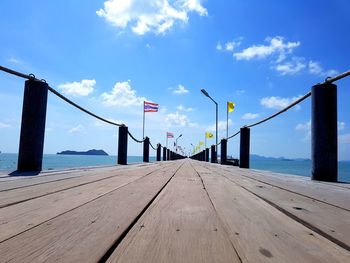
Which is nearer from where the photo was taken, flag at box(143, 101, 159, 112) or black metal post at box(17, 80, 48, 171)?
black metal post at box(17, 80, 48, 171)

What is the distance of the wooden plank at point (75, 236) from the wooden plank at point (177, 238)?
0.20 ft

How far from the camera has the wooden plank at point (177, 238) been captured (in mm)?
886

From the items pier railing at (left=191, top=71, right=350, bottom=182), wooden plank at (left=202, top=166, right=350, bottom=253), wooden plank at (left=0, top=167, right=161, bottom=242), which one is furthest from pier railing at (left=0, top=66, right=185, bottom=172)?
pier railing at (left=191, top=71, right=350, bottom=182)

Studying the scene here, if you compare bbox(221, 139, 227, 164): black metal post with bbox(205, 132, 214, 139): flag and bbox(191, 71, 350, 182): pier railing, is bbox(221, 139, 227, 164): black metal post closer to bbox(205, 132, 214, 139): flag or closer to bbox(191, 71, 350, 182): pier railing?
bbox(191, 71, 350, 182): pier railing

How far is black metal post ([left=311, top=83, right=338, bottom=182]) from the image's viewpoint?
3.54 meters

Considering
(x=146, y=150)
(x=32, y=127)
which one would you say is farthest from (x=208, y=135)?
(x=32, y=127)

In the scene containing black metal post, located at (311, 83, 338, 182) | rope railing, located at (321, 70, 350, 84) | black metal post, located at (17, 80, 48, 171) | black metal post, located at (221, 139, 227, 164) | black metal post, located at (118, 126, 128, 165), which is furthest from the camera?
black metal post, located at (221, 139, 227, 164)

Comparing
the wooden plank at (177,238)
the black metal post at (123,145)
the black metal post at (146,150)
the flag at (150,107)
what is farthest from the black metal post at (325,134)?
the flag at (150,107)

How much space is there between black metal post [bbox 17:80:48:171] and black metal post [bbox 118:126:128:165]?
4.26 meters

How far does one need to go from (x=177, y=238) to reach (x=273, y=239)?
1.19 ft

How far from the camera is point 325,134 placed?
354 centimetres

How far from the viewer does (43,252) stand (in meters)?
0.91

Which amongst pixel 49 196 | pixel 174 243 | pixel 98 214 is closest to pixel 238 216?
pixel 174 243

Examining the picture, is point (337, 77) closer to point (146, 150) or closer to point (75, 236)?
point (75, 236)
